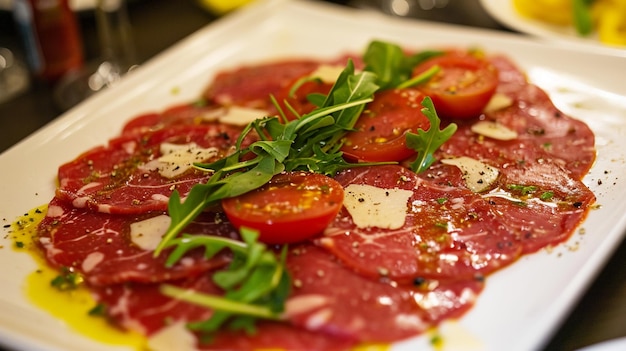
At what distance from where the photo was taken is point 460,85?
2502mm

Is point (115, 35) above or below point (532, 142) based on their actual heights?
below

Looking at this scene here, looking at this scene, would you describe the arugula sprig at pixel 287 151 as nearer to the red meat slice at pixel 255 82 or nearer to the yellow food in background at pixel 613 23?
the red meat slice at pixel 255 82

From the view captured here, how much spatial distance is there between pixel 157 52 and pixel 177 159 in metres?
1.56

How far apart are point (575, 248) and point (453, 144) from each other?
0.63m

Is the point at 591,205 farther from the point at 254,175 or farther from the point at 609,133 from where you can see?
the point at 254,175

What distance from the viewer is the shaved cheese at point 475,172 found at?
6.98 feet

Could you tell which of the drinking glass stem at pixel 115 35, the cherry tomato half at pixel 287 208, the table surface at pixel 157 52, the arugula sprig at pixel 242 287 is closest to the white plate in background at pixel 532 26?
the table surface at pixel 157 52

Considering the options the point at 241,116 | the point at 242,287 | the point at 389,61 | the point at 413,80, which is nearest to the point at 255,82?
the point at 241,116

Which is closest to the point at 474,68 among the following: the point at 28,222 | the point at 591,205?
the point at 591,205

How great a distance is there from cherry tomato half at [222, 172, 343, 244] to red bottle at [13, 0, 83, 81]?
5.89 feet

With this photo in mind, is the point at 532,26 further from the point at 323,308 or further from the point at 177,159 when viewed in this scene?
the point at 323,308

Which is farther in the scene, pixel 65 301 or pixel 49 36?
pixel 49 36

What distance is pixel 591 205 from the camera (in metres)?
2.04

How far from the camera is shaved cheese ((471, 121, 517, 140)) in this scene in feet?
7.79
